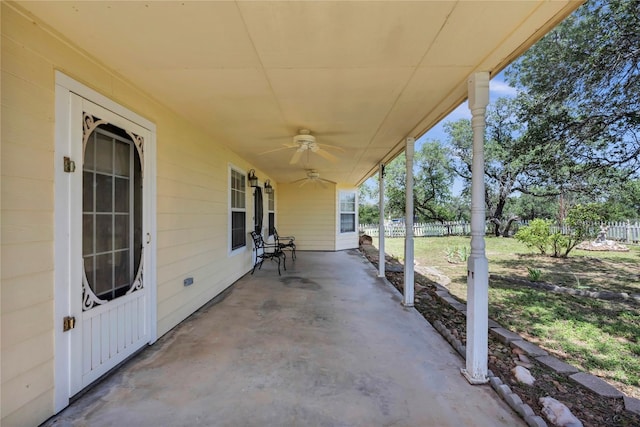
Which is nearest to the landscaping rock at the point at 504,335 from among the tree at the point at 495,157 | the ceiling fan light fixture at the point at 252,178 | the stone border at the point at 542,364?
the stone border at the point at 542,364

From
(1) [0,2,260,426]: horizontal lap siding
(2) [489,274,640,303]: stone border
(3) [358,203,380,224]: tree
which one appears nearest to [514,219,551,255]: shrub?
(2) [489,274,640,303]: stone border

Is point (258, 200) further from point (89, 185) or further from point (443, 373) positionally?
point (443, 373)

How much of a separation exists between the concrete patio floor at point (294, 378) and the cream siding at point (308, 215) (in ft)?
19.2

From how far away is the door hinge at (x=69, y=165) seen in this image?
1.73 metres

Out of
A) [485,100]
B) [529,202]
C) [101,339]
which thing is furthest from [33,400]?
[529,202]

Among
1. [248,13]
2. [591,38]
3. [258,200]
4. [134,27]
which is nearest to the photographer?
[248,13]

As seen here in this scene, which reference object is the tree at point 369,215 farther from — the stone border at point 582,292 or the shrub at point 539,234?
the stone border at point 582,292

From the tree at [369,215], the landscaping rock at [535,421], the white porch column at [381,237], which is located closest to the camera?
the landscaping rock at [535,421]

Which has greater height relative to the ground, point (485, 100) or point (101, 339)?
point (485, 100)

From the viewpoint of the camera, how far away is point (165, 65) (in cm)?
199

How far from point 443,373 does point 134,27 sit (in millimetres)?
3057

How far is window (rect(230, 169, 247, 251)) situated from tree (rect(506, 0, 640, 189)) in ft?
17.6

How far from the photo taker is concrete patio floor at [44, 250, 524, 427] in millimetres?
1670

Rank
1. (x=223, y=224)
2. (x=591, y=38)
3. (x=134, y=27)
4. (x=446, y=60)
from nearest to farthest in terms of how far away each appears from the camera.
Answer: (x=134, y=27) → (x=446, y=60) → (x=591, y=38) → (x=223, y=224)
